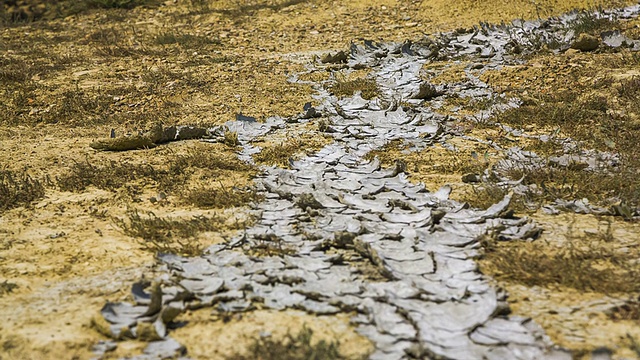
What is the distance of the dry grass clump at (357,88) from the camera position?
7.58 meters

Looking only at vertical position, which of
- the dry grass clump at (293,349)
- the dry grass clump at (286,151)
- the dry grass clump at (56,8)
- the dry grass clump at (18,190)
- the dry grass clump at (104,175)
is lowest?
the dry grass clump at (286,151)

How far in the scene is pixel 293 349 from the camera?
2.96 m

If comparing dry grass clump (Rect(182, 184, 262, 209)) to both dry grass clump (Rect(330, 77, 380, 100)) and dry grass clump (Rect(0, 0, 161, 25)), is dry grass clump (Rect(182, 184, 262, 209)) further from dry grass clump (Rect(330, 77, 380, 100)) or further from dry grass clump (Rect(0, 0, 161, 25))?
dry grass clump (Rect(0, 0, 161, 25))

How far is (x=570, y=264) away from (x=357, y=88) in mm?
4454

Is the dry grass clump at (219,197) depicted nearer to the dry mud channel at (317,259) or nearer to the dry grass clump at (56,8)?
the dry mud channel at (317,259)

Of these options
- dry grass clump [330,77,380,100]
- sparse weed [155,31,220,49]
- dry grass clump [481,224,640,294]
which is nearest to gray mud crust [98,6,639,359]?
dry grass clump [481,224,640,294]

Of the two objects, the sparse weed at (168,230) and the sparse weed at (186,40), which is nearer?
the sparse weed at (168,230)

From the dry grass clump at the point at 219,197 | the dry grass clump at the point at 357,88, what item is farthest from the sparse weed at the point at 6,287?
the dry grass clump at the point at 357,88

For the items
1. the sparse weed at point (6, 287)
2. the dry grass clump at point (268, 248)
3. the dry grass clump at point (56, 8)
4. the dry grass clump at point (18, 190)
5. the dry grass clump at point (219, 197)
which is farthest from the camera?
the dry grass clump at point (56, 8)

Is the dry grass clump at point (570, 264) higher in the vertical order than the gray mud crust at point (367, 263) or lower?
lower

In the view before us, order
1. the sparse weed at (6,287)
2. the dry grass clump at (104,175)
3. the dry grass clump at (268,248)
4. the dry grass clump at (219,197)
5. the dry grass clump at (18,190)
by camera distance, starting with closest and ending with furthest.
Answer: the sparse weed at (6,287)
the dry grass clump at (268,248)
the dry grass clump at (219,197)
the dry grass clump at (18,190)
the dry grass clump at (104,175)

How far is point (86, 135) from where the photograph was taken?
6.83 meters

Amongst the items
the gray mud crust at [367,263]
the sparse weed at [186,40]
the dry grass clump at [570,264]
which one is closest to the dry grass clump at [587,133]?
the gray mud crust at [367,263]

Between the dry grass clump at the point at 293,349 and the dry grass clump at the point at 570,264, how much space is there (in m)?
1.21
